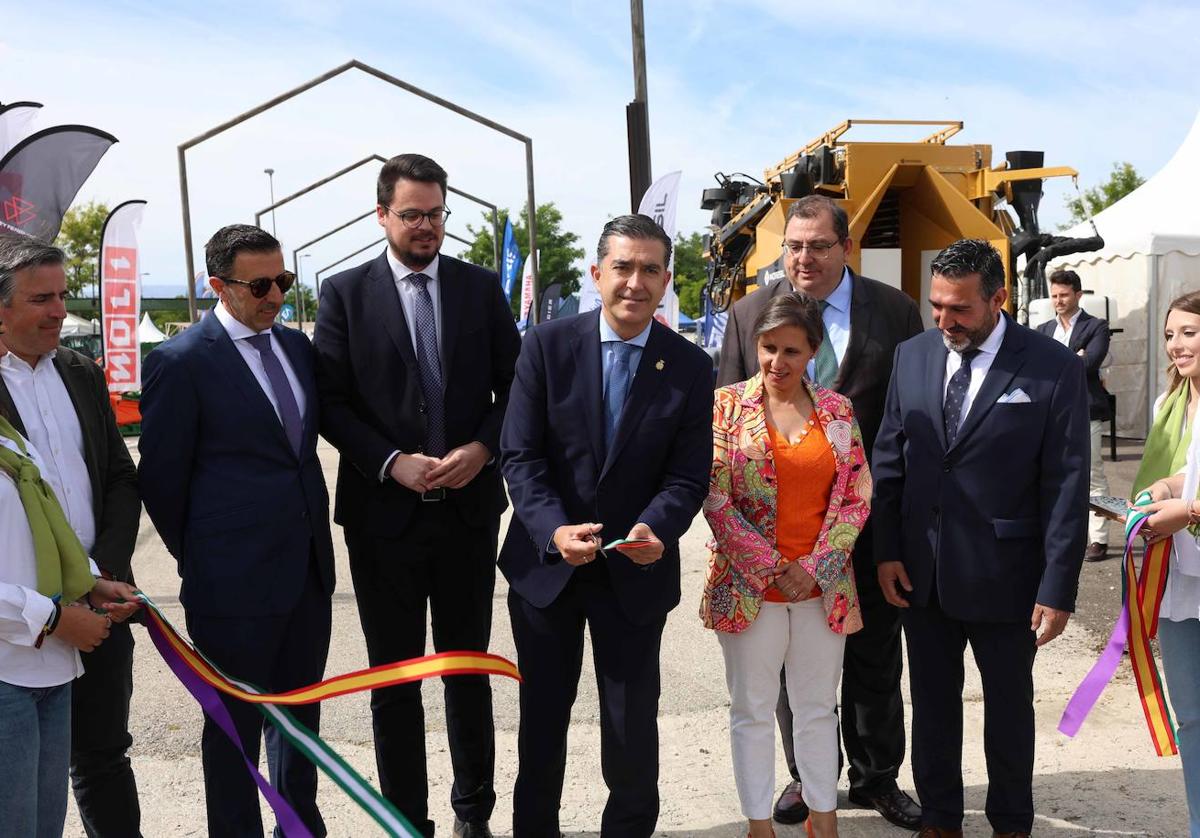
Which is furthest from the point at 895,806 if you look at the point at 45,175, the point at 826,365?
the point at 45,175

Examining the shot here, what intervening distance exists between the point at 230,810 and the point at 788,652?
6.29 ft

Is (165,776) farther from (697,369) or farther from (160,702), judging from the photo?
(697,369)

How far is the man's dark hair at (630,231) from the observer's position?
3240mm

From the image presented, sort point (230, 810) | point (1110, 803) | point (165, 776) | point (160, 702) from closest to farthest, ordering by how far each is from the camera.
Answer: point (230, 810)
point (1110, 803)
point (165, 776)
point (160, 702)

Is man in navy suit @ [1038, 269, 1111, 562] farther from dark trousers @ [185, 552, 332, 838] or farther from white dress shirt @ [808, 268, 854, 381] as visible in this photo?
dark trousers @ [185, 552, 332, 838]

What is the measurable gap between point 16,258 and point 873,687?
10.8 ft

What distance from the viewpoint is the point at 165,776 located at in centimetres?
433

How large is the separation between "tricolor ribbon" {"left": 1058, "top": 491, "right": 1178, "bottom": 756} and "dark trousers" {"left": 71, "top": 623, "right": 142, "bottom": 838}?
306 centimetres

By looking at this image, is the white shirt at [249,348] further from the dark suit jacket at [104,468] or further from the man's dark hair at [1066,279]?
the man's dark hair at [1066,279]

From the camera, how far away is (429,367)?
375cm

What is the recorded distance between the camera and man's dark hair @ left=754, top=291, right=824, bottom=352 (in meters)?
3.44

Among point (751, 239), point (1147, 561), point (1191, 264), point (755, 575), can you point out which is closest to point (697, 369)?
point (755, 575)

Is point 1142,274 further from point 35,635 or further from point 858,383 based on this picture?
point 35,635

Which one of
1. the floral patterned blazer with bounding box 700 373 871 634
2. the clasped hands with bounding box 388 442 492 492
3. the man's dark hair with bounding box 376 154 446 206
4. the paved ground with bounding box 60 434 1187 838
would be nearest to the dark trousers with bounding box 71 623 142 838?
the paved ground with bounding box 60 434 1187 838
